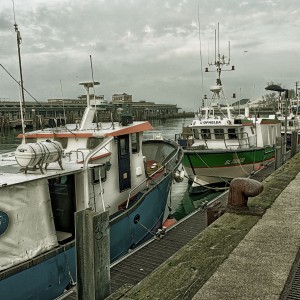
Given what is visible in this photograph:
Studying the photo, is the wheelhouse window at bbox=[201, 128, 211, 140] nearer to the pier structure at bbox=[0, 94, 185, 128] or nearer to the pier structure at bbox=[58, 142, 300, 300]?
the pier structure at bbox=[0, 94, 185, 128]

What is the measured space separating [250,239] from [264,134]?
1705 centimetres

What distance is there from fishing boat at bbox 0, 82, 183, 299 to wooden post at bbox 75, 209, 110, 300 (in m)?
1.30

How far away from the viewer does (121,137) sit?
935 centimetres

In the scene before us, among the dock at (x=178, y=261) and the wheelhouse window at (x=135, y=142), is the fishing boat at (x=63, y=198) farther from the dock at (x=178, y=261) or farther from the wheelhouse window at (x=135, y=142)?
the dock at (x=178, y=261)

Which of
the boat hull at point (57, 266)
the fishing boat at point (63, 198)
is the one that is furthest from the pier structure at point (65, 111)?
the boat hull at point (57, 266)

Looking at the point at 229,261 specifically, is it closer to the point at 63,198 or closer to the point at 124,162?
the point at 63,198

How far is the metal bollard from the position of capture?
22.5 feet

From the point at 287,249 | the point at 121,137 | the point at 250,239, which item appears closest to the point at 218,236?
the point at 250,239

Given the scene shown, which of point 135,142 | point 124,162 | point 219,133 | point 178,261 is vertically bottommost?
point 178,261

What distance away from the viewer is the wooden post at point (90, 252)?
405 cm

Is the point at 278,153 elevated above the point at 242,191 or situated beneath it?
situated beneath

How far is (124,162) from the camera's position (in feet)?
30.8

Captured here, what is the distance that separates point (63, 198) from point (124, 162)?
2.35 meters

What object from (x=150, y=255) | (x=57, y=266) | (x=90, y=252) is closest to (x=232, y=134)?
(x=150, y=255)
